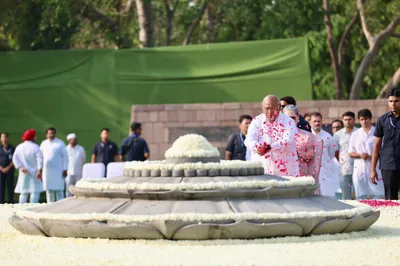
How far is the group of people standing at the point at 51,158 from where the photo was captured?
19266 millimetres

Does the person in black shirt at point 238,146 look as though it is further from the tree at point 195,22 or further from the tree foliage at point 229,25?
the tree at point 195,22

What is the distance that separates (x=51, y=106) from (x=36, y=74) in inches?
30.2

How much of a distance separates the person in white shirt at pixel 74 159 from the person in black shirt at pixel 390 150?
8929mm

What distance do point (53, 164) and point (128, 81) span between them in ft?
9.94

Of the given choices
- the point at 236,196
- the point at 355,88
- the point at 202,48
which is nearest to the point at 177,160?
the point at 236,196

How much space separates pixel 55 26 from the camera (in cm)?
2803

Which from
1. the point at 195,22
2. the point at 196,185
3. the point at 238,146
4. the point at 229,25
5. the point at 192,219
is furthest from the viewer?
the point at 229,25

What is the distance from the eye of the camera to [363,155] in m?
15.6

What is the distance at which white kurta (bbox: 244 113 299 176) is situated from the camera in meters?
11.1

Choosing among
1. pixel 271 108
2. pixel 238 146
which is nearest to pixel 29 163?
pixel 238 146

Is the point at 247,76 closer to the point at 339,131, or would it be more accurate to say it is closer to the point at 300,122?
the point at 339,131

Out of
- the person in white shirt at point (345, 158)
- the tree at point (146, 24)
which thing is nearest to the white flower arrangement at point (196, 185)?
the person in white shirt at point (345, 158)

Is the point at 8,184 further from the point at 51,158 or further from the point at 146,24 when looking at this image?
the point at 146,24

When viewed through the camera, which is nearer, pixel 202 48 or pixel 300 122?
pixel 300 122
